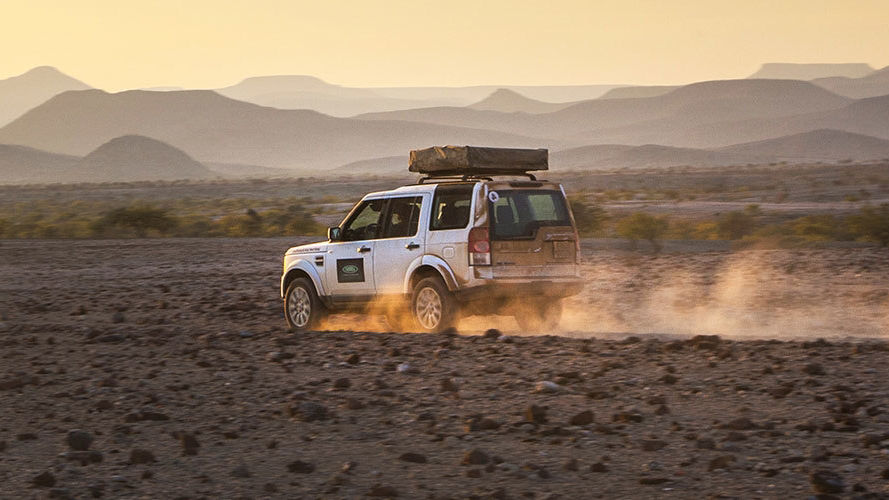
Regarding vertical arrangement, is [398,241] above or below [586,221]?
above

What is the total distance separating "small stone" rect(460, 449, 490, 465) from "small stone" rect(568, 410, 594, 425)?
1.17 m

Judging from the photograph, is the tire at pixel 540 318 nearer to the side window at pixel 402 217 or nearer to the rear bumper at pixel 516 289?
the rear bumper at pixel 516 289

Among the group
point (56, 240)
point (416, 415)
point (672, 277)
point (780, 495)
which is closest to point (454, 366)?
point (416, 415)

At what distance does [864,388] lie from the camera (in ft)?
28.9

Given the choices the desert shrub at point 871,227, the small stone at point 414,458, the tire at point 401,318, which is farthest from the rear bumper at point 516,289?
the desert shrub at point 871,227

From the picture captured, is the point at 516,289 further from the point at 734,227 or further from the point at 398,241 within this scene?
the point at 734,227

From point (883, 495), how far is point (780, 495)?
1.74 feet

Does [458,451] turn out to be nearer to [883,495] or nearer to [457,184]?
[883,495]

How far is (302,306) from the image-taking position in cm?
1466

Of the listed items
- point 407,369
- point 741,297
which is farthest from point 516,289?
point 741,297

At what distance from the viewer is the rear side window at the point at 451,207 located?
1276 centimetres

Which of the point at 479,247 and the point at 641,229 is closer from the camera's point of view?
the point at 479,247

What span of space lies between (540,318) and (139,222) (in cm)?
2935

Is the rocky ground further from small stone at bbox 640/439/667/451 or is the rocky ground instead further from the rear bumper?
the rear bumper
